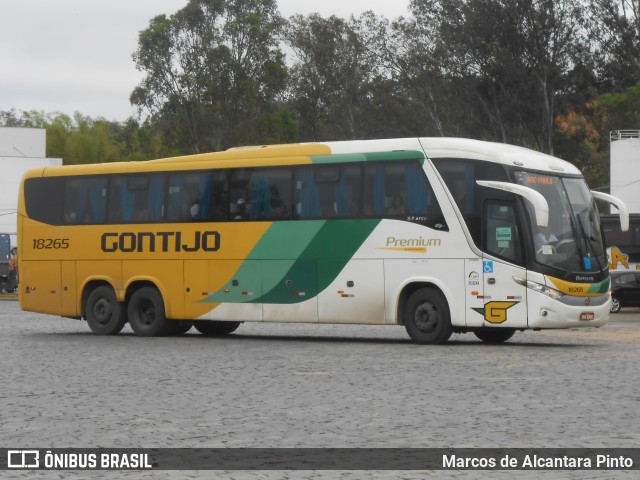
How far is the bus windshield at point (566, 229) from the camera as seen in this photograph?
2252 centimetres

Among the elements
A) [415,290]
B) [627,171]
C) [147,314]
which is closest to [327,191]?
[415,290]

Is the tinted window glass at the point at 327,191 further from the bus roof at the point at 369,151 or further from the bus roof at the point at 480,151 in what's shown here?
the bus roof at the point at 480,151

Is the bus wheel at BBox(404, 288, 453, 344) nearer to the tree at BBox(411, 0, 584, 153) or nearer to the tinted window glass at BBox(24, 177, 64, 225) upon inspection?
the tinted window glass at BBox(24, 177, 64, 225)

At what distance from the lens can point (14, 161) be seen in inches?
3282

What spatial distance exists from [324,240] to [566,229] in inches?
167

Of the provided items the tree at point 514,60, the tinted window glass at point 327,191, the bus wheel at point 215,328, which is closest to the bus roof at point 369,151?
the tinted window glass at point 327,191

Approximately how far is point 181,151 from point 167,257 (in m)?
56.0

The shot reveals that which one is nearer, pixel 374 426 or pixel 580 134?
pixel 374 426

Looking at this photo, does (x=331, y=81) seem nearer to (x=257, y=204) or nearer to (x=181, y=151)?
(x=181, y=151)

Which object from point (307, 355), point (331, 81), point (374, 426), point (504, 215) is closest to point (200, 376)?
point (307, 355)

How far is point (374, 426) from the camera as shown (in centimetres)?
1184

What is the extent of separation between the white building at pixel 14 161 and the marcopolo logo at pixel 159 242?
5247cm

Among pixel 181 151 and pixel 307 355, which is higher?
pixel 181 151

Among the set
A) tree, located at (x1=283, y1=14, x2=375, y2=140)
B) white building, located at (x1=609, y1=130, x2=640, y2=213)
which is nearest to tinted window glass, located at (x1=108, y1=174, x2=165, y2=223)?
white building, located at (x1=609, y1=130, x2=640, y2=213)
